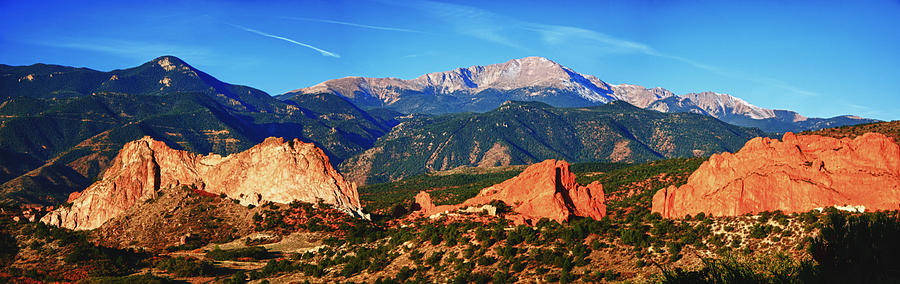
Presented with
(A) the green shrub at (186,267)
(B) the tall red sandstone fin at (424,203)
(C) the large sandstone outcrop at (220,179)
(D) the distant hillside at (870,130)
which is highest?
(D) the distant hillside at (870,130)

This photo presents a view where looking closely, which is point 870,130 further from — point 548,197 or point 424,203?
point 424,203

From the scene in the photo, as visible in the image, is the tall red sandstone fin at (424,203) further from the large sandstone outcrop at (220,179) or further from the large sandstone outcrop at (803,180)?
the large sandstone outcrop at (803,180)

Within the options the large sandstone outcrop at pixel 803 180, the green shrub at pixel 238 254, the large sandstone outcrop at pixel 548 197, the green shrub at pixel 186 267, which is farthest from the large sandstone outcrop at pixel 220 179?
the large sandstone outcrop at pixel 803 180

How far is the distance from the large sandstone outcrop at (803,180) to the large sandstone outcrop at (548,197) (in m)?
12.9

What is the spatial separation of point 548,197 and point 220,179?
187 feet

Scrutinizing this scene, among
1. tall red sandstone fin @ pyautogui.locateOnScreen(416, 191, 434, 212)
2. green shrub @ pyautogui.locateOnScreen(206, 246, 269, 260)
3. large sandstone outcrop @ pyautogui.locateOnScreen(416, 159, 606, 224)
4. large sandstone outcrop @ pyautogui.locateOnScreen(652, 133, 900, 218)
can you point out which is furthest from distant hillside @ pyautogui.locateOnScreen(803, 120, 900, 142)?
green shrub @ pyautogui.locateOnScreen(206, 246, 269, 260)

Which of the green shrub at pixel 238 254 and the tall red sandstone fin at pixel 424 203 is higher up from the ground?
the tall red sandstone fin at pixel 424 203

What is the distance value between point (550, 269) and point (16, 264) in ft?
194

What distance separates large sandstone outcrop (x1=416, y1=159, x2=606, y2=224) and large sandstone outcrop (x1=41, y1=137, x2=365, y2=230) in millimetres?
18597

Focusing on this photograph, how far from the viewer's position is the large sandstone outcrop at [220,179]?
94.3m

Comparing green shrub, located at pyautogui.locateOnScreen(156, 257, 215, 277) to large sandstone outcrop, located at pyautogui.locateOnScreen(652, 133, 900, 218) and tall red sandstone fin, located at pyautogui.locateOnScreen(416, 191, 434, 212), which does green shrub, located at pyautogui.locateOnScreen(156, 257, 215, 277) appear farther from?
large sandstone outcrop, located at pyautogui.locateOnScreen(652, 133, 900, 218)

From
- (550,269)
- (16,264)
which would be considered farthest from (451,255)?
(16,264)

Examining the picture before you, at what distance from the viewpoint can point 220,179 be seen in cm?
10019

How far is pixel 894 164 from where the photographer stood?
5909 centimetres
